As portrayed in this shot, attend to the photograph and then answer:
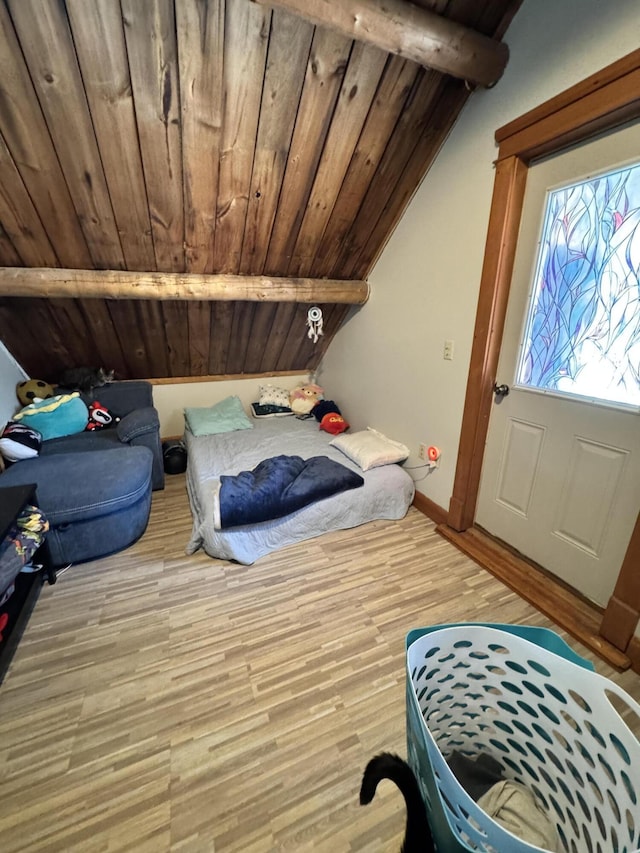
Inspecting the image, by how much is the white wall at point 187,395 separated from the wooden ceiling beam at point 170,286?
3.63 feet

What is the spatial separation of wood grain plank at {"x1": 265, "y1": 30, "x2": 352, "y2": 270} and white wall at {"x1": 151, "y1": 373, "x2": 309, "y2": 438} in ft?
4.89

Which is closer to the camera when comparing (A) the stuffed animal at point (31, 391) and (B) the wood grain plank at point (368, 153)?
(B) the wood grain plank at point (368, 153)

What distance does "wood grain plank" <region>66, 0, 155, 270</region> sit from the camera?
1.36m

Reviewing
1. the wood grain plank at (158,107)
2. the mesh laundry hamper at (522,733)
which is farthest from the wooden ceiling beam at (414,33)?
the mesh laundry hamper at (522,733)

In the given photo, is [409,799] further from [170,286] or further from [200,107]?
[170,286]

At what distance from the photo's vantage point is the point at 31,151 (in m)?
1.69

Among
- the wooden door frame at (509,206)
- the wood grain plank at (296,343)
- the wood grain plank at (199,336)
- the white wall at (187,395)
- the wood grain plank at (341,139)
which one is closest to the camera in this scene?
the wooden door frame at (509,206)

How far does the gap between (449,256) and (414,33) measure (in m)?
0.93

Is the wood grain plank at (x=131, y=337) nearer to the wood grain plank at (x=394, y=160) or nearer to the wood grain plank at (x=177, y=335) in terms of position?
the wood grain plank at (x=177, y=335)

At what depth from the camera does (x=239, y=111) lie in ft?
5.60

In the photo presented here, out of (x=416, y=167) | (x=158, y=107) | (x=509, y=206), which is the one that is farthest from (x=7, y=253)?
(x=509, y=206)

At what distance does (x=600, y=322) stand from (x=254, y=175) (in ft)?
6.15

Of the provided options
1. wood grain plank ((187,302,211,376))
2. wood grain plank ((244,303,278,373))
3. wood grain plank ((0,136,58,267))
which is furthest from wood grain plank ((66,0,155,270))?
wood grain plank ((244,303,278,373))

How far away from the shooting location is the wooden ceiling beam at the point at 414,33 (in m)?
1.38
